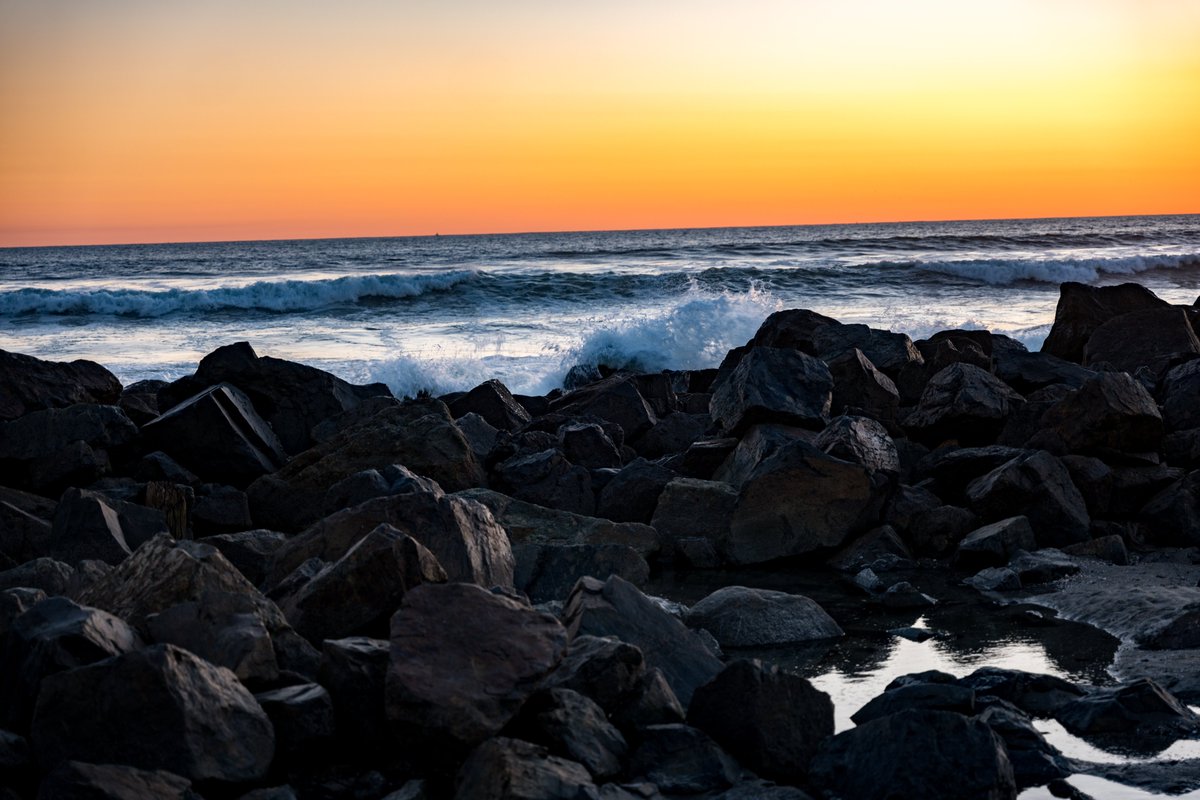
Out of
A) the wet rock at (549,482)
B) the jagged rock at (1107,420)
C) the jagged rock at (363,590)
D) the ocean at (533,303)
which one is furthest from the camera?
the ocean at (533,303)

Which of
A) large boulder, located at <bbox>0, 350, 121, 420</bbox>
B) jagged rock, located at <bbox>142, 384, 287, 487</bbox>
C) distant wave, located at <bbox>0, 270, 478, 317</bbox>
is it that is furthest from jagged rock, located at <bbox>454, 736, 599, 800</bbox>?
distant wave, located at <bbox>0, 270, 478, 317</bbox>

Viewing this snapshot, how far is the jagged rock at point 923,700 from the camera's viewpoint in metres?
3.56

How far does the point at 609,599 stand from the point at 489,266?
36.3m

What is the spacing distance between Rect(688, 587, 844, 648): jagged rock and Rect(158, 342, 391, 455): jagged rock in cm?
443

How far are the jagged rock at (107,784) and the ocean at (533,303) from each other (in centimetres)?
1108

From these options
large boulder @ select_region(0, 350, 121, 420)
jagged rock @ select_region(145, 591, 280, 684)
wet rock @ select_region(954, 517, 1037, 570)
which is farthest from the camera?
large boulder @ select_region(0, 350, 121, 420)

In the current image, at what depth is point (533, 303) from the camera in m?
26.6

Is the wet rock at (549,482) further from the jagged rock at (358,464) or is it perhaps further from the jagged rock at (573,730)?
the jagged rock at (573,730)

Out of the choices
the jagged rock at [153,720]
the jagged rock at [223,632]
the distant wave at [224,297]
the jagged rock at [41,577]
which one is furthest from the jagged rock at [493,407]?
the distant wave at [224,297]

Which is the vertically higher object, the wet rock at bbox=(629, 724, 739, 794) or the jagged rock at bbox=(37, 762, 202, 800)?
the jagged rock at bbox=(37, 762, 202, 800)

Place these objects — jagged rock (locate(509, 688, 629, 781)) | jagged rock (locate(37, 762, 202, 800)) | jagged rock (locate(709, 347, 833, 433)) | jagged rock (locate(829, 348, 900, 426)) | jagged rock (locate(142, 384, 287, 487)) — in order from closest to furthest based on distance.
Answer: jagged rock (locate(37, 762, 202, 800)) < jagged rock (locate(509, 688, 629, 781)) < jagged rock (locate(709, 347, 833, 433)) < jagged rock (locate(142, 384, 287, 487)) < jagged rock (locate(829, 348, 900, 426))

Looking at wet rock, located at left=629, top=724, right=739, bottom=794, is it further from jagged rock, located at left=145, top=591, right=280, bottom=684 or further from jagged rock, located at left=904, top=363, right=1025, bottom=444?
jagged rock, located at left=904, top=363, right=1025, bottom=444

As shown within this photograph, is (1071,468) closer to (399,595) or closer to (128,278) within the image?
(399,595)

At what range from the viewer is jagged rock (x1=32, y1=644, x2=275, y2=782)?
9.74 feet
